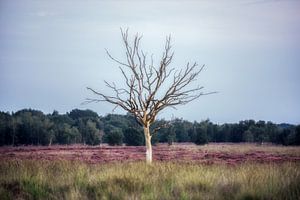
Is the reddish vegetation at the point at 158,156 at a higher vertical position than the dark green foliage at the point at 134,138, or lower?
lower

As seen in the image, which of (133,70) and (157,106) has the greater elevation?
(133,70)

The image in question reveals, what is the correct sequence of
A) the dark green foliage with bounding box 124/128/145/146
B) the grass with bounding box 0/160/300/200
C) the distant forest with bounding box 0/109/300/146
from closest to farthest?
the grass with bounding box 0/160/300/200, the dark green foliage with bounding box 124/128/145/146, the distant forest with bounding box 0/109/300/146

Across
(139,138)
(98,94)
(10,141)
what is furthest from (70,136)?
(98,94)

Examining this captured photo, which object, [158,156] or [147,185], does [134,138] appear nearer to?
[158,156]

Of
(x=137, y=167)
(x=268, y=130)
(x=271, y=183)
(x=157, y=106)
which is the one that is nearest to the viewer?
(x=271, y=183)

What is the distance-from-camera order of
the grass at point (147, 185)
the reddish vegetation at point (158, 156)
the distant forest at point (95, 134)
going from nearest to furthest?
the grass at point (147, 185), the reddish vegetation at point (158, 156), the distant forest at point (95, 134)

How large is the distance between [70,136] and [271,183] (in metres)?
78.8

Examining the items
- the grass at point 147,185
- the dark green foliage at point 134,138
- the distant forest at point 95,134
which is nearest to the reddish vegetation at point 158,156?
the grass at point 147,185

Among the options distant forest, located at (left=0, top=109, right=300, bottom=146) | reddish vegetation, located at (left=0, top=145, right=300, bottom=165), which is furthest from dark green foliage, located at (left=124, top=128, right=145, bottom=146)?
reddish vegetation, located at (left=0, top=145, right=300, bottom=165)

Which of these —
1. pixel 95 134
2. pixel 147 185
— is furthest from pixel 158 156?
pixel 95 134

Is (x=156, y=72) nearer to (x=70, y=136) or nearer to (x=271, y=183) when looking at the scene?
(x=271, y=183)

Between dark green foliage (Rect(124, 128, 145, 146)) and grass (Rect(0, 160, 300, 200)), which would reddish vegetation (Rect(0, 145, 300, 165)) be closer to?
grass (Rect(0, 160, 300, 200))

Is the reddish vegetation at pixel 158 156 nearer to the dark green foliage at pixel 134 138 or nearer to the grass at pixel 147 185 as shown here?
the grass at pixel 147 185

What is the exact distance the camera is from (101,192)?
27.2 feet
